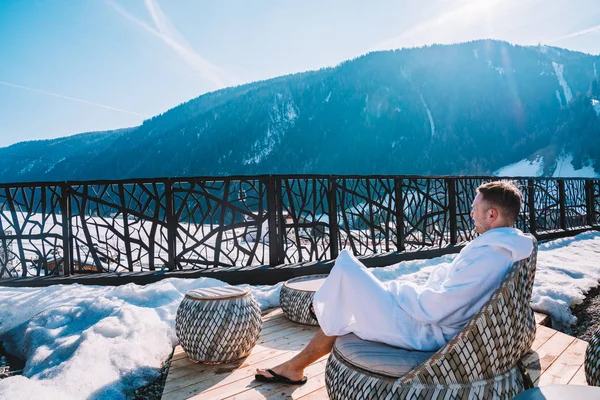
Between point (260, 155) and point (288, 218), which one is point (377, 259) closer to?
point (288, 218)

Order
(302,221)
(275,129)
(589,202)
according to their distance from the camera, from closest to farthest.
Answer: (302,221), (589,202), (275,129)

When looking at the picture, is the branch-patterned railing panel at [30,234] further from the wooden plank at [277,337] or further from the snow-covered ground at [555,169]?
the snow-covered ground at [555,169]

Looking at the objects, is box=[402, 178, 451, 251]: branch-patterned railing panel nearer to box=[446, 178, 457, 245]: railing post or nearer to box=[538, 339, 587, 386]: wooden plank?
box=[446, 178, 457, 245]: railing post

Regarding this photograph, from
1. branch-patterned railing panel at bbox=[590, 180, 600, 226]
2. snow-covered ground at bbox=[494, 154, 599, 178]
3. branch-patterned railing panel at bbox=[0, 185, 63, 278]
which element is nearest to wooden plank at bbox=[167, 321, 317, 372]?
branch-patterned railing panel at bbox=[0, 185, 63, 278]

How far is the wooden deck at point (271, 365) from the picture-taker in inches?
83.4

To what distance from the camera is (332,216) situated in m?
5.46

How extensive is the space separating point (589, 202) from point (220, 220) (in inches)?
427

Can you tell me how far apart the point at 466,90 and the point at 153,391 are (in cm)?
8959

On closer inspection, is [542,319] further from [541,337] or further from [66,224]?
[66,224]

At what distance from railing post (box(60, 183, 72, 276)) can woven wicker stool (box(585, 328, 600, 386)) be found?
18.0ft

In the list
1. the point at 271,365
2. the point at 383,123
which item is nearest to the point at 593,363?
the point at 271,365

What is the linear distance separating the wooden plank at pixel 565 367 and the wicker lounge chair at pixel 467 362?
0.81m

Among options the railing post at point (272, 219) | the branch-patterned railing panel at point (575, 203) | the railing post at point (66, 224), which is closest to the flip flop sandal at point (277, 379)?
the railing post at point (272, 219)

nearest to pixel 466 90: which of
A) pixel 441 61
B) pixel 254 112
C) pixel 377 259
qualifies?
pixel 441 61
